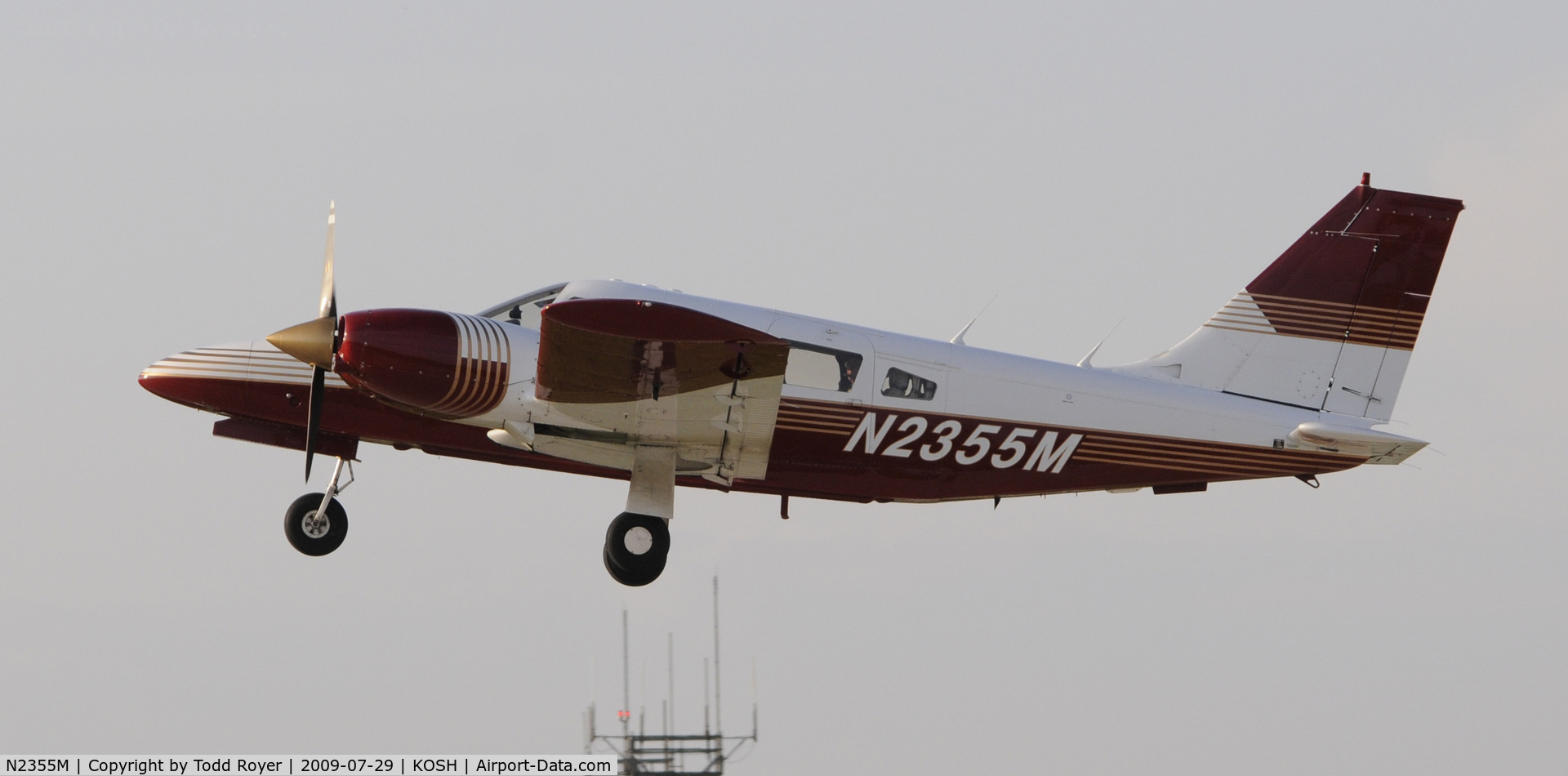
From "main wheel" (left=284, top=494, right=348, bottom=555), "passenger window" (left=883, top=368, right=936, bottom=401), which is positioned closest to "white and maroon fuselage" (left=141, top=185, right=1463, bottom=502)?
"passenger window" (left=883, top=368, right=936, bottom=401)

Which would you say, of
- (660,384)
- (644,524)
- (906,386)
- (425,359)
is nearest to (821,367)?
(906,386)

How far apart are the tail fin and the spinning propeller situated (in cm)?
722

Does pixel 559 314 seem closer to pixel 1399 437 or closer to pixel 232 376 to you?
pixel 232 376

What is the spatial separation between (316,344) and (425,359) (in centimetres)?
109

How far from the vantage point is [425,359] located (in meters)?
14.5

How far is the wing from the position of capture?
13469 mm

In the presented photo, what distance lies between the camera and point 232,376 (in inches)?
614

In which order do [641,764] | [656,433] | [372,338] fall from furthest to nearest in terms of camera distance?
[641,764] < [656,433] < [372,338]

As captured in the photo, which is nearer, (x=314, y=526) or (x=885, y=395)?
(x=885, y=395)

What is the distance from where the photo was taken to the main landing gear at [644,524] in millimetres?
15398

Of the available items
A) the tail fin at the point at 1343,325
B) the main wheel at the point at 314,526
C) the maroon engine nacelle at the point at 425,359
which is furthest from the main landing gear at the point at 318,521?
the tail fin at the point at 1343,325

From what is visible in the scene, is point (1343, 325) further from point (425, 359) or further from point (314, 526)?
point (314, 526)

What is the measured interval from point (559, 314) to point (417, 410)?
8.40 feet

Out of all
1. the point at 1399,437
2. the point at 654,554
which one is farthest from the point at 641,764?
the point at 1399,437
